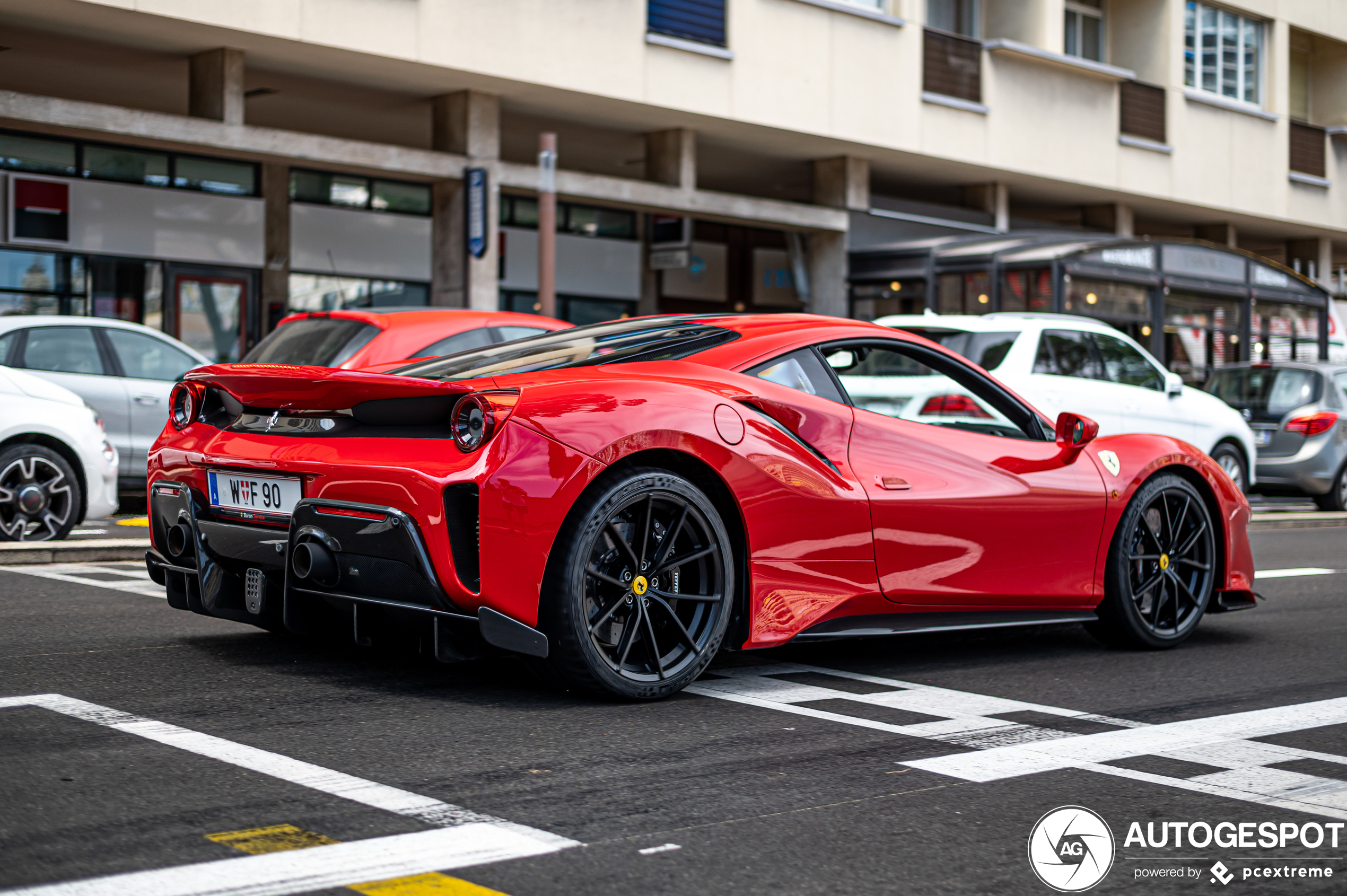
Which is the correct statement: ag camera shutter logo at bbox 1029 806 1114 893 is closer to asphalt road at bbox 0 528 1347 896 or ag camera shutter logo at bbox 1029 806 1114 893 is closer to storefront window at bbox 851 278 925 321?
asphalt road at bbox 0 528 1347 896

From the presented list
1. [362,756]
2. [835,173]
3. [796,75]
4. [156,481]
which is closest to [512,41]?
[796,75]

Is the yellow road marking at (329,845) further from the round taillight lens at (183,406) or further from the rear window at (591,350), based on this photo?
the round taillight lens at (183,406)

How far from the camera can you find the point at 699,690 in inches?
205

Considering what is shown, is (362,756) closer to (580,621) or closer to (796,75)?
(580,621)

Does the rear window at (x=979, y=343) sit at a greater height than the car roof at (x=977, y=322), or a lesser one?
lesser

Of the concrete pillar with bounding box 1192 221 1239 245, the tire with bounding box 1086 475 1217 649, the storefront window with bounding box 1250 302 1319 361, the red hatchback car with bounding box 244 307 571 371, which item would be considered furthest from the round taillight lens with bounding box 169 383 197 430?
the concrete pillar with bounding box 1192 221 1239 245

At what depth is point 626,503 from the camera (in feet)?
15.5

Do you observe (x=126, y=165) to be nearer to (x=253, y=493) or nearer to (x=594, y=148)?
(x=594, y=148)

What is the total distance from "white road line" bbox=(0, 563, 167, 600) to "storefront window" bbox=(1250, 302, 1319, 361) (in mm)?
18522

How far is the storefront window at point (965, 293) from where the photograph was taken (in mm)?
22016

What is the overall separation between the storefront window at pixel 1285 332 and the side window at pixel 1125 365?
1003 centimetres

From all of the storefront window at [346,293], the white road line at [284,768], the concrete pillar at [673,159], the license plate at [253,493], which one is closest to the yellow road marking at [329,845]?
the white road line at [284,768]

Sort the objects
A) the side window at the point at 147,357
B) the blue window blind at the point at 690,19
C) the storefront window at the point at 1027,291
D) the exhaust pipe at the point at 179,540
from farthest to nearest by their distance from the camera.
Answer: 1. the storefront window at the point at 1027,291
2. the blue window blind at the point at 690,19
3. the side window at the point at 147,357
4. the exhaust pipe at the point at 179,540

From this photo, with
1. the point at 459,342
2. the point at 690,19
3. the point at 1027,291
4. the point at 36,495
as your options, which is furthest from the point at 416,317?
the point at 1027,291
